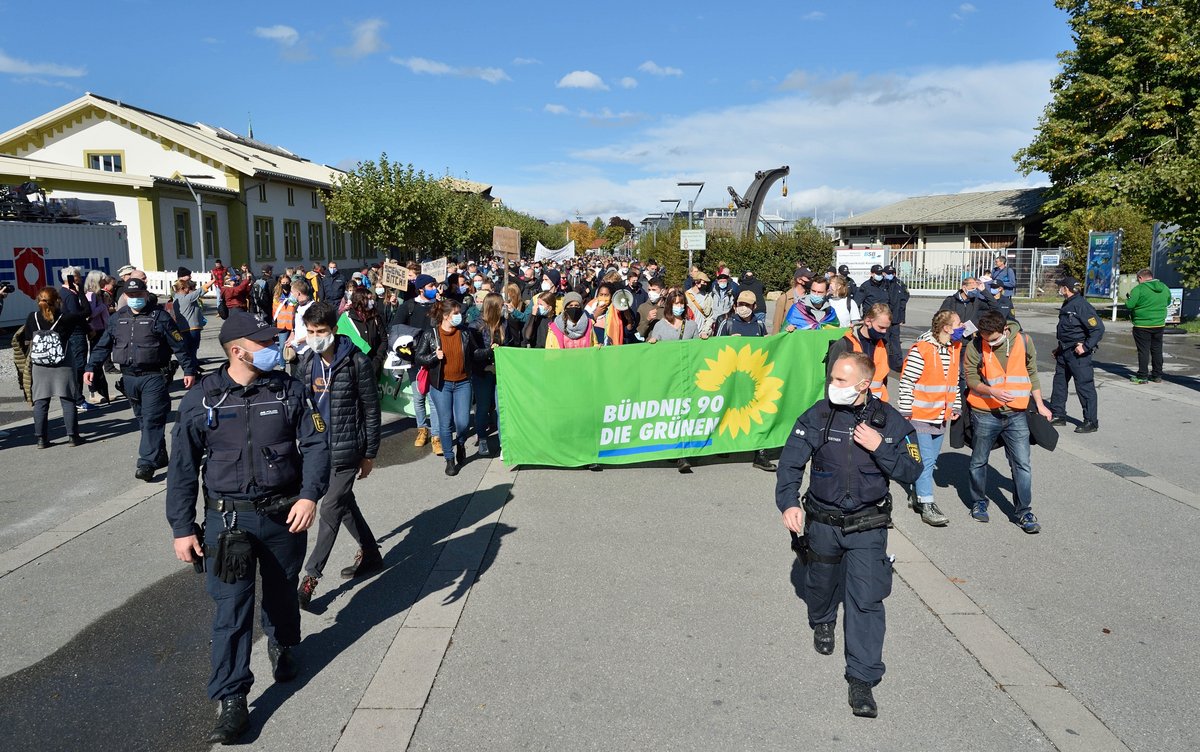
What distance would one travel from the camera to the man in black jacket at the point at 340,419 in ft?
17.7

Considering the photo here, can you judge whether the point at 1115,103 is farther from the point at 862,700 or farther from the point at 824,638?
the point at 862,700

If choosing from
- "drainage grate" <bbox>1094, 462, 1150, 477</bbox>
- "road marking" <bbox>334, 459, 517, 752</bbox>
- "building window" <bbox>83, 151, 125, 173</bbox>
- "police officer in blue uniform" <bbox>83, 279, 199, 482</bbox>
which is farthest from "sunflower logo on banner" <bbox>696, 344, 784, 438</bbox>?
"building window" <bbox>83, 151, 125, 173</bbox>

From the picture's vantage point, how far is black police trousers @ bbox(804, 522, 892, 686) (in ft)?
13.2

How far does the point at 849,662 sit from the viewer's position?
161 inches

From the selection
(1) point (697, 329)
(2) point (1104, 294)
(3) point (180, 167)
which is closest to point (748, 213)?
(2) point (1104, 294)

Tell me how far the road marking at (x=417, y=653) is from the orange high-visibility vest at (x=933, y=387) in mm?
3584

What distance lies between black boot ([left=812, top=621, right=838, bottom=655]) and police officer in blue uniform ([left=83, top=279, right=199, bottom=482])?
673 cm

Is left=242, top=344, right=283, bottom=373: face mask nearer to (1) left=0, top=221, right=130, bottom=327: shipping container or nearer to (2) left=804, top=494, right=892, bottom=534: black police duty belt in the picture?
(2) left=804, top=494, right=892, bottom=534: black police duty belt

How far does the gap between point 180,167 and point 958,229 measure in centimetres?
4349

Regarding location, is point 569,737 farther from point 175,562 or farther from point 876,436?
point 175,562

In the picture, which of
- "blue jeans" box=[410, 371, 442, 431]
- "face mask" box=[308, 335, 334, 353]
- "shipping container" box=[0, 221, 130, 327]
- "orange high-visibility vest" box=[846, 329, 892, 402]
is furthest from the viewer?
"shipping container" box=[0, 221, 130, 327]

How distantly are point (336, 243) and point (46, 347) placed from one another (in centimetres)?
4592

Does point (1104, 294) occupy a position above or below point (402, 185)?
below

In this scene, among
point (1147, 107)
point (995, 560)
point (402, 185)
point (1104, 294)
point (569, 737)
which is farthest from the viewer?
point (402, 185)
